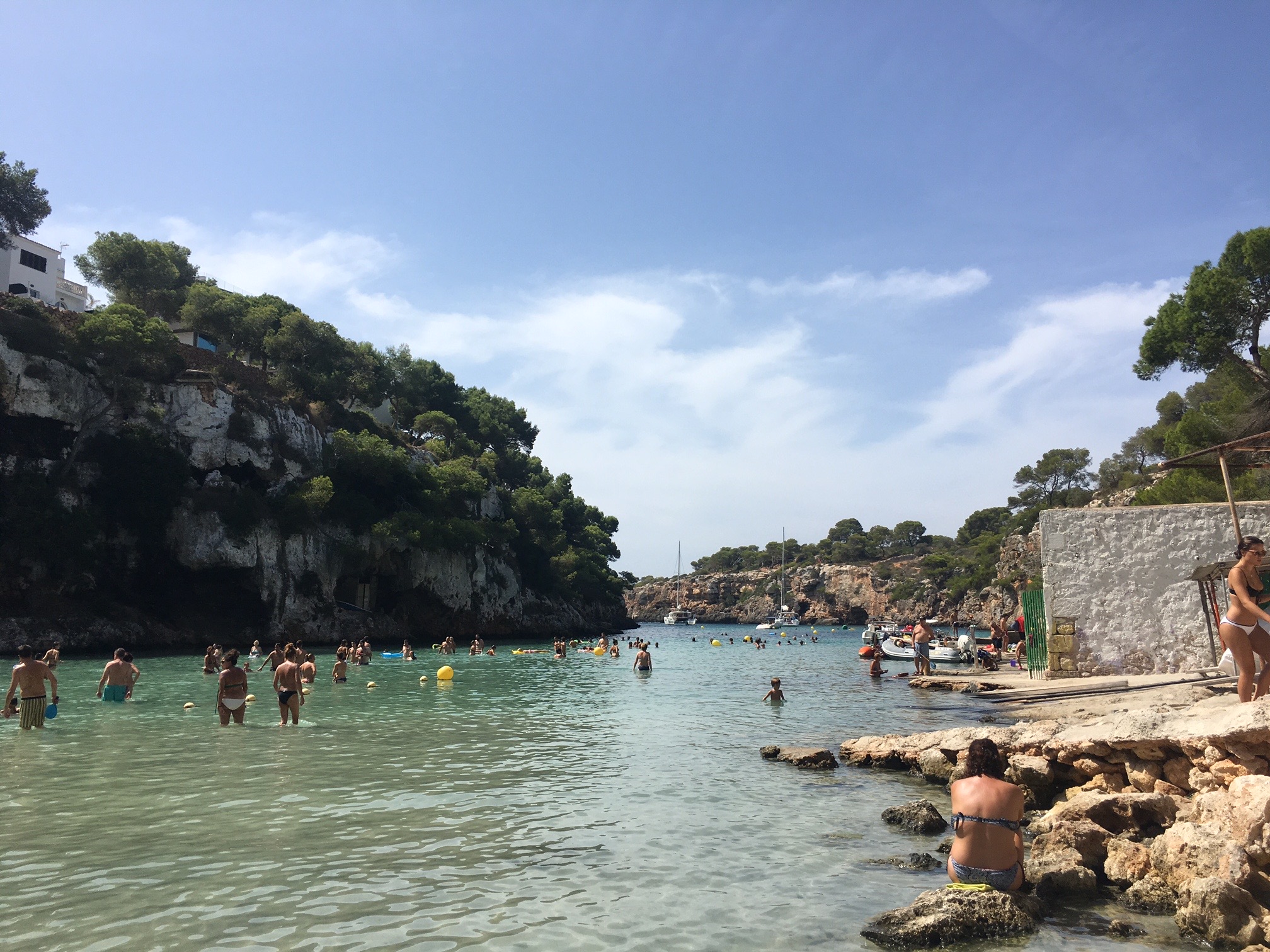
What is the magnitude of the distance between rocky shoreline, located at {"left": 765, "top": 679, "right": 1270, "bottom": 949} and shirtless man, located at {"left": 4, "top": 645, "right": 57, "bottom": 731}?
15.1 metres

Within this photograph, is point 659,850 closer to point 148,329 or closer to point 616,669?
point 616,669

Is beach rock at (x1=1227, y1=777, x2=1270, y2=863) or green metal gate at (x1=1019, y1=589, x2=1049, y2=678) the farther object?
green metal gate at (x1=1019, y1=589, x2=1049, y2=678)

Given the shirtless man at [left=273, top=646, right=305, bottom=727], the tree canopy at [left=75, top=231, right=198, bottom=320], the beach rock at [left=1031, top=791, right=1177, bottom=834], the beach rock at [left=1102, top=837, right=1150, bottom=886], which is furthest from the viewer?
the tree canopy at [left=75, top=231, right=198, bottom=320]

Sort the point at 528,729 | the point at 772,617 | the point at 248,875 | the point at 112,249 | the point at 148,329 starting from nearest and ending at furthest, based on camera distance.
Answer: the point at 248,875
the point at 528,729
the point at 148,329
the point at 112,249
the point at 772,617

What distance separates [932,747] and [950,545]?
134601 millimetres

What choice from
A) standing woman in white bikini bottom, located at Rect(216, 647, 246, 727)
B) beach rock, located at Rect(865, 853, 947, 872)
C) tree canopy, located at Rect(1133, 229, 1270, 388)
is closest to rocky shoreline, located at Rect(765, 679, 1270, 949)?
beach rock, located at Rect(865, 853, 947, 872)

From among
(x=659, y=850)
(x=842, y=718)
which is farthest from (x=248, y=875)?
(x=842, y=718)

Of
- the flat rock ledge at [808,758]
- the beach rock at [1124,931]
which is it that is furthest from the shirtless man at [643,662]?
the beach rock at [1124,931]

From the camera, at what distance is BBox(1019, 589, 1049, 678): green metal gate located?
831 inches

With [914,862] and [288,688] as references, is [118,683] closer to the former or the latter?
[288,688]

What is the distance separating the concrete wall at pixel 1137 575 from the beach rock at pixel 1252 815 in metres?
11.9

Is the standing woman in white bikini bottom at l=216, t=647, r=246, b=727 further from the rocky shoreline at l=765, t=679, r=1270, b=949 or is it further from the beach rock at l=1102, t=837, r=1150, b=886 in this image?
the beach rock at l=1102, t=837, r=1150, b=886

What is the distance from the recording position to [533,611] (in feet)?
230

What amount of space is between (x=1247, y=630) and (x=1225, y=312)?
31.9 meters
